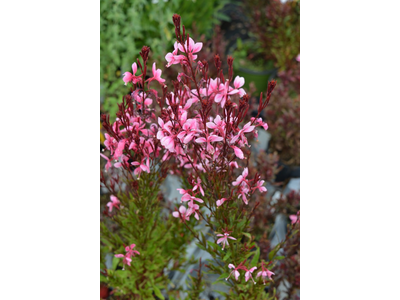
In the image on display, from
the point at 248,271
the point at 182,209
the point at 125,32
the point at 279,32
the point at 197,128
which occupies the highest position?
the point at 279,32

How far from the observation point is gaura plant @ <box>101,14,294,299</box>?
0.95 m

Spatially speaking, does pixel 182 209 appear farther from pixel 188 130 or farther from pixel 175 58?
pixel 175 58

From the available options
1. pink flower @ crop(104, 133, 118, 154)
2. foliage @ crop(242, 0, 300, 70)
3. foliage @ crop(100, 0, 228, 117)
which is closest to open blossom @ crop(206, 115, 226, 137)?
pink flower @ crop(104, 133, 118, 154)

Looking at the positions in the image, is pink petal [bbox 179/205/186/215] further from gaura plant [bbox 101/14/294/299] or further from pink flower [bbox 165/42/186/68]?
pink flower [bbox 165/42/186/68]

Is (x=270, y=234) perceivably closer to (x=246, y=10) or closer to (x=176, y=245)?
(x=176, y=245)

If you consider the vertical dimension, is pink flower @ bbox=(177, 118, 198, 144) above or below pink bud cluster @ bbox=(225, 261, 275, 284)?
above

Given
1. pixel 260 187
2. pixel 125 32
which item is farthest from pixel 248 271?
pixel 125 32

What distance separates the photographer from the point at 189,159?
3.21ft

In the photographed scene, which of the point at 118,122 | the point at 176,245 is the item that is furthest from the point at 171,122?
the point at 176,245

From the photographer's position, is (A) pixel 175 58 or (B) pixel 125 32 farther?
(B) pixel 125 32

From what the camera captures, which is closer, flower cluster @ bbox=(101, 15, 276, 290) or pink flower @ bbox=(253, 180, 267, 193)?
flower cluster @ bbox=(101, 15, 276, 290)

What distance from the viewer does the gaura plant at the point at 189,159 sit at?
947 millimetres

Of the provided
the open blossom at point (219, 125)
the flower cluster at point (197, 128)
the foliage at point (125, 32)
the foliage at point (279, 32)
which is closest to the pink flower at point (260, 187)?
the flower cluster at point (197, 128)

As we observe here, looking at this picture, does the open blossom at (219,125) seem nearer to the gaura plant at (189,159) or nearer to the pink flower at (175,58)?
the gaura plant at (189,159)
